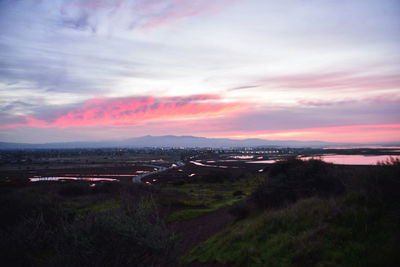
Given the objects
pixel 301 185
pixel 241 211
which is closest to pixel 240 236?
pixel 241 211

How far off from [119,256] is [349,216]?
7.41m

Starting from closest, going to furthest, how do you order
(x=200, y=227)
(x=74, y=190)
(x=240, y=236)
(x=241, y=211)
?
1. (x=240, y=236)
2. (x=241, y=211)
3. (x=200, y=227)
4. (x=74, y=190)

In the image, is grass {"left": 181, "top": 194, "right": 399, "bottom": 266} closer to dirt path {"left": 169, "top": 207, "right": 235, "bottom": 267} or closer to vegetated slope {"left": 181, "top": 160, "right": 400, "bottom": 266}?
vegetated slope {"left": 181, "top": 160, "right": 400, "bottom": 266}

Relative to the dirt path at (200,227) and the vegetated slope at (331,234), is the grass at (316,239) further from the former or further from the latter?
the dirt path at (200,227)

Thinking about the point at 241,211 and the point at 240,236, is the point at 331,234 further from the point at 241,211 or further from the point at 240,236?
the point at 241,211

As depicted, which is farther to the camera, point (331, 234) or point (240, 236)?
point (240, 236)

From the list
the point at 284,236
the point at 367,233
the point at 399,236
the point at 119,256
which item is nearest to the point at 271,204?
the point at 284,236

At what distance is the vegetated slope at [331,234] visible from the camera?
6.41 m

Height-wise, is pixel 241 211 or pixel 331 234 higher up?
pixel 331 234

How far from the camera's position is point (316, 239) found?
25.0 feet

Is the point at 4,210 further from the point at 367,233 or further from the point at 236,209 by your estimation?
the point at 367,233

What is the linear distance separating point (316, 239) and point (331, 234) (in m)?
0.49

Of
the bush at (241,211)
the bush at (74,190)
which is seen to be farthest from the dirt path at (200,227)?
the bush at (74,190)

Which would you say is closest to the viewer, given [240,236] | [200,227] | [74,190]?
[240,236]
